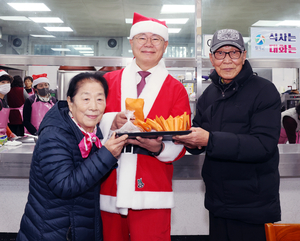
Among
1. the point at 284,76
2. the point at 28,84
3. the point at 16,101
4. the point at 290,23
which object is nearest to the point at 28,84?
the point at 28,84

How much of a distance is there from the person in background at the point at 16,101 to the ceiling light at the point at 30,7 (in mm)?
1008

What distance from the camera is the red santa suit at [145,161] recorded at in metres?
1.57

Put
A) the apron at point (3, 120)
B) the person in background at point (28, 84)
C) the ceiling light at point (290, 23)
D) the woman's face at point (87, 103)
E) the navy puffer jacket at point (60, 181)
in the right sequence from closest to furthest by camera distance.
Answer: the navy puffer jacket at point (60, 181)
the woman's face at point (87, 103)
the apron at point (3, 120)
the ceiling light at point (290, 23)
the person in background at point (28, 84)

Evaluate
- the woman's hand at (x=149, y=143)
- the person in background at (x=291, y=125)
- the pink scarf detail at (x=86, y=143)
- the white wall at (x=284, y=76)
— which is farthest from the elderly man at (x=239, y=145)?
the white wall at (x=284, y=76)

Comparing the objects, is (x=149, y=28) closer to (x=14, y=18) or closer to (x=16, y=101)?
(x=14, y=18)

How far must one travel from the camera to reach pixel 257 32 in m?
3.07

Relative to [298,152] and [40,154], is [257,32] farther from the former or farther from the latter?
[40,154]

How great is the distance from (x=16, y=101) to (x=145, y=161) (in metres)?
2.74

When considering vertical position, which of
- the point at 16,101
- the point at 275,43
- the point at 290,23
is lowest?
the point at 16,101

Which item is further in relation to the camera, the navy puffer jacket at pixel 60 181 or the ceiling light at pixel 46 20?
the ceiling light at pixel 46 20

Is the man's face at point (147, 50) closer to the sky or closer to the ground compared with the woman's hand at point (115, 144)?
closer to the sky

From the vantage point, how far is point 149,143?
1.46 meters

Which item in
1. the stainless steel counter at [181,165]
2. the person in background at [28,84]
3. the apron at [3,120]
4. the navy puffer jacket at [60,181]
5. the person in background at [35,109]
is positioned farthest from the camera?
the person in background at [28,84]

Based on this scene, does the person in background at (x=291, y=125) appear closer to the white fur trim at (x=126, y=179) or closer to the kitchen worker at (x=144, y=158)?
the kitchen worker at (x=144, y=158)
